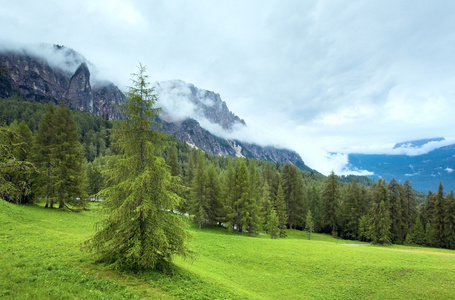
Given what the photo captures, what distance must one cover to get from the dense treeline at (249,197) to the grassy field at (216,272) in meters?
4.32

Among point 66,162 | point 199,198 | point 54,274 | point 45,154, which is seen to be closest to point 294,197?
point 199,198

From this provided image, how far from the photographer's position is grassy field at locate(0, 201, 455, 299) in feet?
34.8

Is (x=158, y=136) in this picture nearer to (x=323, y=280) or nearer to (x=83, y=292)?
(x=83, y=292)

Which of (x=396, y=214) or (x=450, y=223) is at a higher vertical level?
(x=396, y=214)

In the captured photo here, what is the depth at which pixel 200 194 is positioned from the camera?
4534 cm

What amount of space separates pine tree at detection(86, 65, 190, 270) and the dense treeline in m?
1.71

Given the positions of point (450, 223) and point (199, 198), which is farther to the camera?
point (450, 223)

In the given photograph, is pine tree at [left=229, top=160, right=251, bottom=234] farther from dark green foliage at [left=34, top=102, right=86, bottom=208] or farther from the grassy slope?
the grassy slope

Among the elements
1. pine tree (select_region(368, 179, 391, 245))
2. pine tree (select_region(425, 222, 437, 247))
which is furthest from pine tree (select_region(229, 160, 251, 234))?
pine tree (select_region(425, 222, 437, 247))

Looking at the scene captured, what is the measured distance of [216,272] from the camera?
762 inches

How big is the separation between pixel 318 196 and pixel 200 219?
4172 cm

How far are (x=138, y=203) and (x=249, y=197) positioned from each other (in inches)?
1233

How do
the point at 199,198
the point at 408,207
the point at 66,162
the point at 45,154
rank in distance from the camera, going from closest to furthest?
the point at 45,154 < the point at 66,162 < the point at 199,198 < the point at 408,207

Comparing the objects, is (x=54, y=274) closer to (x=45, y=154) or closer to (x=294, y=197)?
(x=45, y=154)
